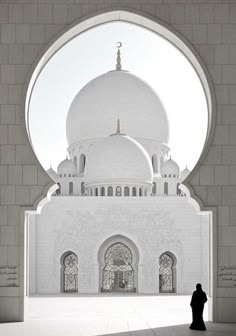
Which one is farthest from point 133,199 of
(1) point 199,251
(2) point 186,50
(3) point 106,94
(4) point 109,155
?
(2) point 186,50

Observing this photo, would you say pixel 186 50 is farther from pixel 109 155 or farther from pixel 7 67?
pixel 109 155

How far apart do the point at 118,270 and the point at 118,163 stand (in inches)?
195

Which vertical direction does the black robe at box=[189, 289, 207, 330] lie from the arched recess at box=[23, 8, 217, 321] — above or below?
below

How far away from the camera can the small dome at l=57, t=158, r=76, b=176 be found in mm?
26203

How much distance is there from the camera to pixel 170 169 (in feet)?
86.7

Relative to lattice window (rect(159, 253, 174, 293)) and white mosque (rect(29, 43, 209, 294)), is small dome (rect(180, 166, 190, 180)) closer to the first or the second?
white mosque (rect(29, 43, 209, 294))

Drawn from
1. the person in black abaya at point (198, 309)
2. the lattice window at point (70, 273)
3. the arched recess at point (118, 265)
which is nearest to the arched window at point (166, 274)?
the arched recess at point (118, 265)

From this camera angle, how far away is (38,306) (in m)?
13.4

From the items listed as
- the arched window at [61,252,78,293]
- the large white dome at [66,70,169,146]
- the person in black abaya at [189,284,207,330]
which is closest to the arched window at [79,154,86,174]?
the large white dome at [66,70,169,146]

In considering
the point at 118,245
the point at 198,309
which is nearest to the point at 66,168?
the point at 118,245

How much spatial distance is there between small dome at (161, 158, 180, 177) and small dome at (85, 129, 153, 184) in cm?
305

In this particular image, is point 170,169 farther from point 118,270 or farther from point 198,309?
point 198,309

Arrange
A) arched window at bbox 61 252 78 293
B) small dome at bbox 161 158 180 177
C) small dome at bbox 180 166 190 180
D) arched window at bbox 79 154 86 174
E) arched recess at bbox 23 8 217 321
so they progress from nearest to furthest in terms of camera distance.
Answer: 1. arched recess at bbox 23 8 217 321
2. arched window at bbox 61 252 78 293
3. small dome at bbox 161 158 180 177
4. arched window at bbox 79 154 86 174
5. small dome at bbox 180 166 190 180

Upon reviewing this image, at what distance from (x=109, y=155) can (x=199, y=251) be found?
5542 millimetres
